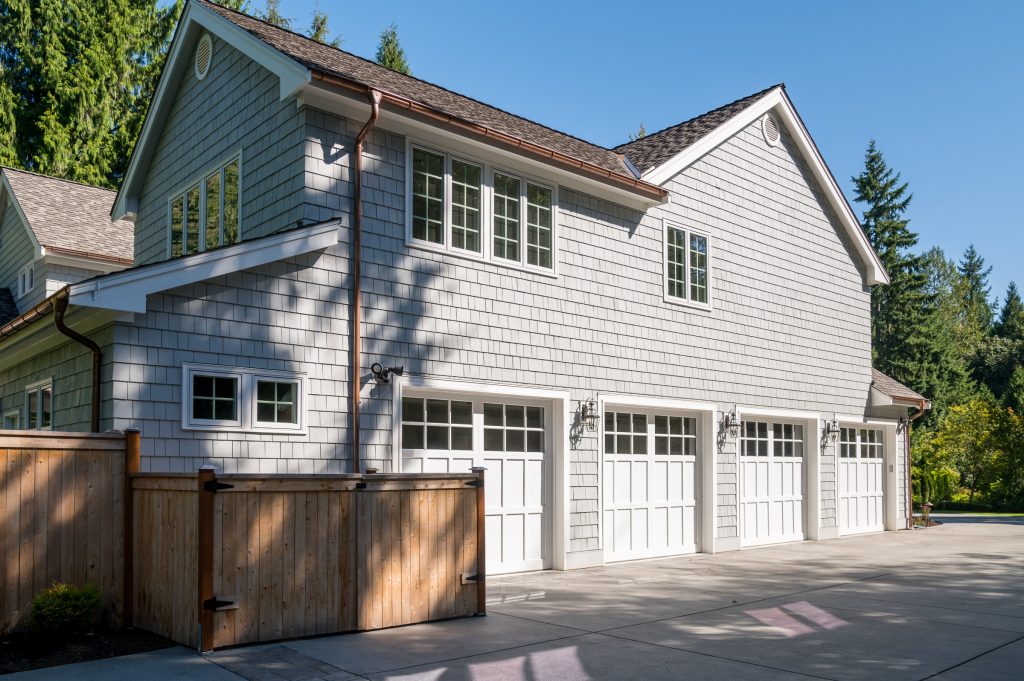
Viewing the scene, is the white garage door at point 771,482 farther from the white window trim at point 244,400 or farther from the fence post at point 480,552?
the white window trim at point 244,400

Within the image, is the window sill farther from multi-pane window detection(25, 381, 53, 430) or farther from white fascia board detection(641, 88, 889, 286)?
multi-pane window detection(25, 381, 53, 430)

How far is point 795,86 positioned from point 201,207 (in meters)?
11.0

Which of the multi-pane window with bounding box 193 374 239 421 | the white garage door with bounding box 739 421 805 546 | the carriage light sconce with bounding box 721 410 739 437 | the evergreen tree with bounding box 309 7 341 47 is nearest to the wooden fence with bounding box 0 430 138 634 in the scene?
the multi-pane window with bounding box 193 374 239 421

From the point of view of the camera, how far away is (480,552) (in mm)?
8312

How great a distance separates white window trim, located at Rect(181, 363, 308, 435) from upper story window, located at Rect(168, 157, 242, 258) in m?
2.21

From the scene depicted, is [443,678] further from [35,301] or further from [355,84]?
[35,301]

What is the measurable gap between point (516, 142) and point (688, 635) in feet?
19.9

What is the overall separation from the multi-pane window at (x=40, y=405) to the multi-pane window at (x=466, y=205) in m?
4.80

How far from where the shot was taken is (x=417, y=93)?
465 inches

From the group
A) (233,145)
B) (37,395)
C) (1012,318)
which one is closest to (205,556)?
(37,395)

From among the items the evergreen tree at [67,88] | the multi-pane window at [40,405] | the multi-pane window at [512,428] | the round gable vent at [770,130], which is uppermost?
the evergreen tree at [67,88]

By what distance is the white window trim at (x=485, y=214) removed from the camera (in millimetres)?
10195

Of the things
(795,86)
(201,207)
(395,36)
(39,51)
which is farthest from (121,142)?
(795,86)

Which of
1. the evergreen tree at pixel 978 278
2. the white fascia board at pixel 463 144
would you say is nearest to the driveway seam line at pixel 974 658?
the white fascia board at pixel 463 144
